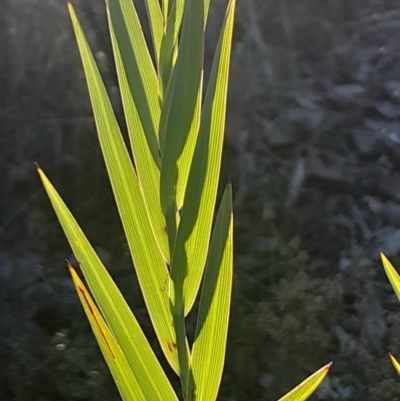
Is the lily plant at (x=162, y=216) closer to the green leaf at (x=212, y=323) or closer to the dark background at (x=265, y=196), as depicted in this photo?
the green leaf at (x=212, y=323)

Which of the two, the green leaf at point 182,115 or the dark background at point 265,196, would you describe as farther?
the dark background at point 265,196

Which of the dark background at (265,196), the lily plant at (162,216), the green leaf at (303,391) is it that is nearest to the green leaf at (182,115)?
the lily plant at (162,216)

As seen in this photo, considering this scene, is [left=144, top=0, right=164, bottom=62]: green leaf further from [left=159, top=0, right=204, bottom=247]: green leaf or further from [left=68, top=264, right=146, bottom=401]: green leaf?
[left=68, top=264, right=146, bottom=401]: green leaf

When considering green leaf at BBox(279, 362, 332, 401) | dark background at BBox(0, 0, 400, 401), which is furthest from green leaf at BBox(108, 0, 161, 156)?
dark background at BBox(0, 0, 400, 401)

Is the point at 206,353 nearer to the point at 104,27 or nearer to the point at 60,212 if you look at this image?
the point at 60,212

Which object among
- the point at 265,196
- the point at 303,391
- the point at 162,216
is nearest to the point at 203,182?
the point at 162,216

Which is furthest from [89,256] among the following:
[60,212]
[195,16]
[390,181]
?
[390,181]

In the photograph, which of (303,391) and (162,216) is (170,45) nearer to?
(162,216)
